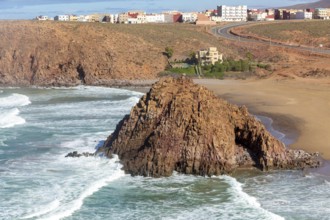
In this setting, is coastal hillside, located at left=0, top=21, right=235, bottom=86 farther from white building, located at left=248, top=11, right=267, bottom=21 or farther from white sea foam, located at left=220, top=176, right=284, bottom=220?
white building, located at left=248, top=11, right=267, bottom=21

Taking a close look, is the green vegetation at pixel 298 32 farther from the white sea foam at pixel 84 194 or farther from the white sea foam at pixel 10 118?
the white sea foam at pixel 84 194

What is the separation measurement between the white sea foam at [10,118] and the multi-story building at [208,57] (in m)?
30.3

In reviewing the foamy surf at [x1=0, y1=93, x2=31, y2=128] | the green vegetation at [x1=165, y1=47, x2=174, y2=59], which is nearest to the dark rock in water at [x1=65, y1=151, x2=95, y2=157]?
the foamy surf at [x1=0, y1=93, x2=31, y2=128]

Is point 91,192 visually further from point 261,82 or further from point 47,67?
point 47,67

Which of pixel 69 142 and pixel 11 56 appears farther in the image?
pixel 11 56

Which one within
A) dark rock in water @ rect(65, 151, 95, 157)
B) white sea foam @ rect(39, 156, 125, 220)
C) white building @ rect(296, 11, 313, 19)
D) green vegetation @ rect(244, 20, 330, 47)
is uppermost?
white building @ rect(296, 11, 313, 19)

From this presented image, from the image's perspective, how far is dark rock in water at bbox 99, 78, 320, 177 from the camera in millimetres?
22641

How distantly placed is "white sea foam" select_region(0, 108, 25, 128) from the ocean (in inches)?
228

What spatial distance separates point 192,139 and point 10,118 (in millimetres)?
19495

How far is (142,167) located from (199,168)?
7.43 ft

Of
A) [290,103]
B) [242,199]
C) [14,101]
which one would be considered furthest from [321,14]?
[242,199]

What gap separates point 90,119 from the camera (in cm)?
3725

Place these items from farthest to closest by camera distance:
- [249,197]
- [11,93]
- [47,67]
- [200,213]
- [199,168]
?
[47,67] → [11,93] → [199,168] → [249,197] → [200,213]

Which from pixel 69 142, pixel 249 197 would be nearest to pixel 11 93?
pixel 69 142
